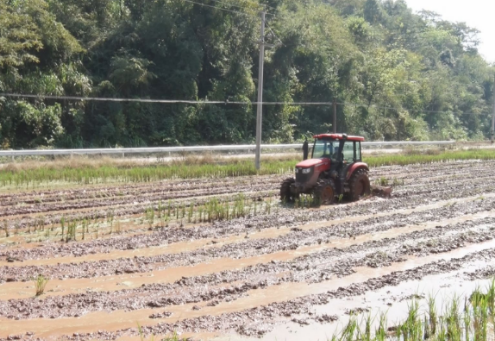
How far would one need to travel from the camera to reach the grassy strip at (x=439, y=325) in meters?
5.56

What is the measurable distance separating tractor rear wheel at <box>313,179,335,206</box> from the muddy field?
11.4 inches

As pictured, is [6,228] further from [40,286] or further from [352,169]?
[352,169]

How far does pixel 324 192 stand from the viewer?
13852mm

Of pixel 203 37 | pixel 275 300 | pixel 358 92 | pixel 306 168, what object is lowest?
pixel 275 300

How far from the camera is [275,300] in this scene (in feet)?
23.0

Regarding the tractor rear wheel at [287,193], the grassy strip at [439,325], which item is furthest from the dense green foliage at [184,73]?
the grassy strip at [439,325]

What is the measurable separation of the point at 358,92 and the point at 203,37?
16017 millimetres

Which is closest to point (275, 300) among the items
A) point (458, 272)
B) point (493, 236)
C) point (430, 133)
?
point (458, 272)

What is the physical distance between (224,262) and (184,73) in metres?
27.3

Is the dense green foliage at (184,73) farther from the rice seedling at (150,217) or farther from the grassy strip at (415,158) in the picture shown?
the rice seedling at (150,217)

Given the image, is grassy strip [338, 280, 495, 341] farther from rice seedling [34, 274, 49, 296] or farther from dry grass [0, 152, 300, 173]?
dry grass [0, 152, 300, 173]

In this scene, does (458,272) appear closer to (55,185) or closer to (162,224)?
(162,224)

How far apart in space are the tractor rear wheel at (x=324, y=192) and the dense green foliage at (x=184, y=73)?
13.4m

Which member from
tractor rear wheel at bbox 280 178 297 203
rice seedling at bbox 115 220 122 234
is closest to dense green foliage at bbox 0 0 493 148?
tractor rear wheel at bbox 280 178 297 203
